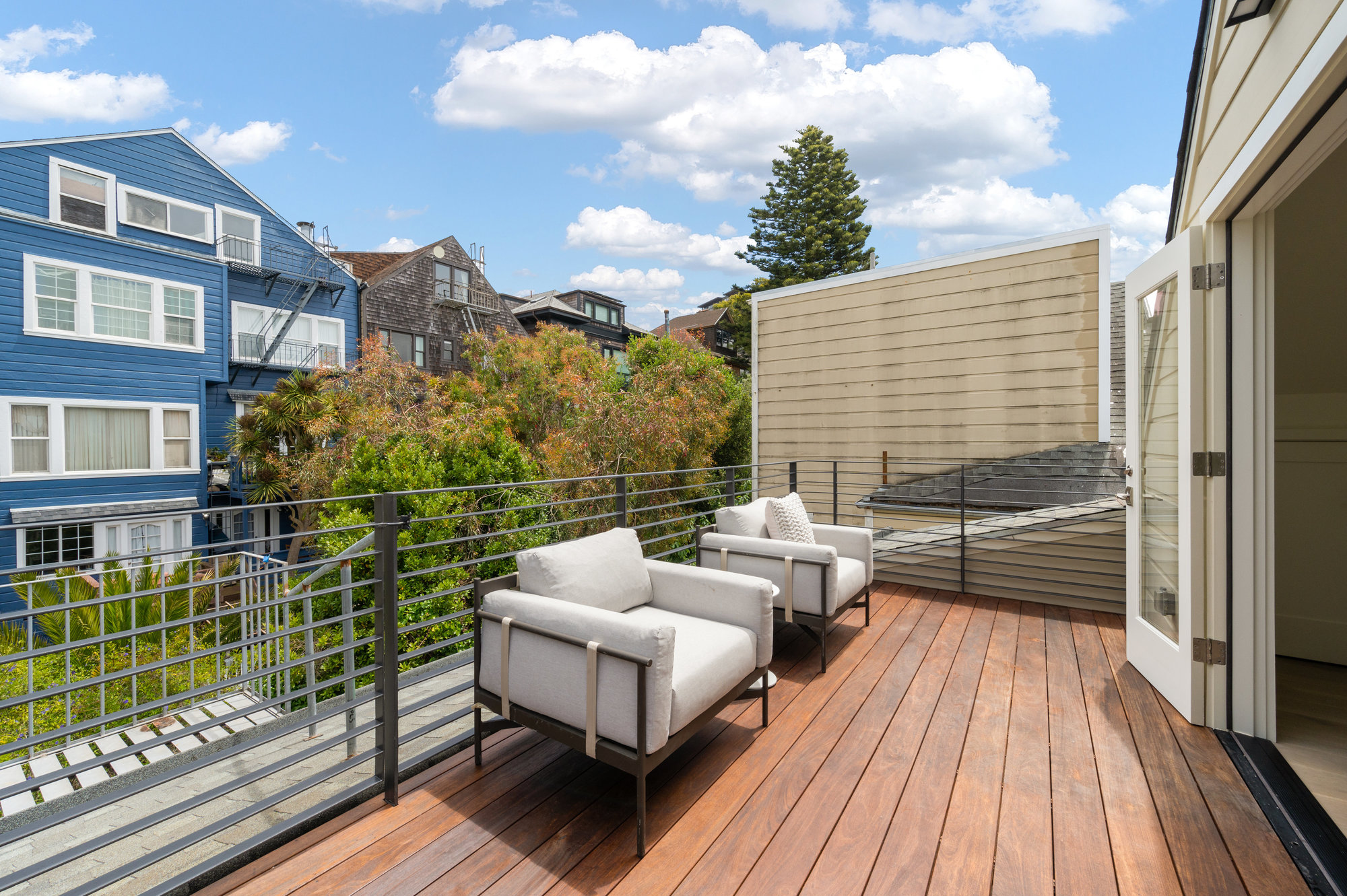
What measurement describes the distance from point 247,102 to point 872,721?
1749 centimetres

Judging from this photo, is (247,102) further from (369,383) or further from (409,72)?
(369,383)

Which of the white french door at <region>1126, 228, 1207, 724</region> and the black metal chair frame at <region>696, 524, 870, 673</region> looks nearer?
the white french door at <region>1126, 228, 1207, 724</region>

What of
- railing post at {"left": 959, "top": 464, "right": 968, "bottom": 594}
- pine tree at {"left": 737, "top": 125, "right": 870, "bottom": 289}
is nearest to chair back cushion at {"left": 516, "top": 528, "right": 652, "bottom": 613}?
railing post at {"left": 959, "top": 464, "right": 968, "bottom": 594}

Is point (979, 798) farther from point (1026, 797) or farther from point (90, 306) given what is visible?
A: point (90, 306)

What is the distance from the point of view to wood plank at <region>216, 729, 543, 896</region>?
164 cm

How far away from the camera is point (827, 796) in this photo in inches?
80.8

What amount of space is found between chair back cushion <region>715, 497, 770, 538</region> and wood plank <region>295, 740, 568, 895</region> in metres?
1.68

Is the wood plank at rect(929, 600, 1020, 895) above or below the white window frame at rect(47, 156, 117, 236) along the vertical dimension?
below

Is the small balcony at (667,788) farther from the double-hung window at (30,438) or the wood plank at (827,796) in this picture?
the double-hung window at (30,438)

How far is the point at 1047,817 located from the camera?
195 cm

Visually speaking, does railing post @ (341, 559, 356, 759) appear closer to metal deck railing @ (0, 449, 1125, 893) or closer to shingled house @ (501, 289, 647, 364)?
metal deck railing @ (0, 449, 1125, 893)

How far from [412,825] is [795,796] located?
1261 millimetres

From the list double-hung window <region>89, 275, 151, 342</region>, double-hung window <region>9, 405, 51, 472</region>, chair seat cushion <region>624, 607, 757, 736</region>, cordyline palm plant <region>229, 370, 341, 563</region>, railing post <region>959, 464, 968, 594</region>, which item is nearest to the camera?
chair seat cushion <region>624, 607, 757, 736</region>

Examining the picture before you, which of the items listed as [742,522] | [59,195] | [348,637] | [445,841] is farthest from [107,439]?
[445,841]
